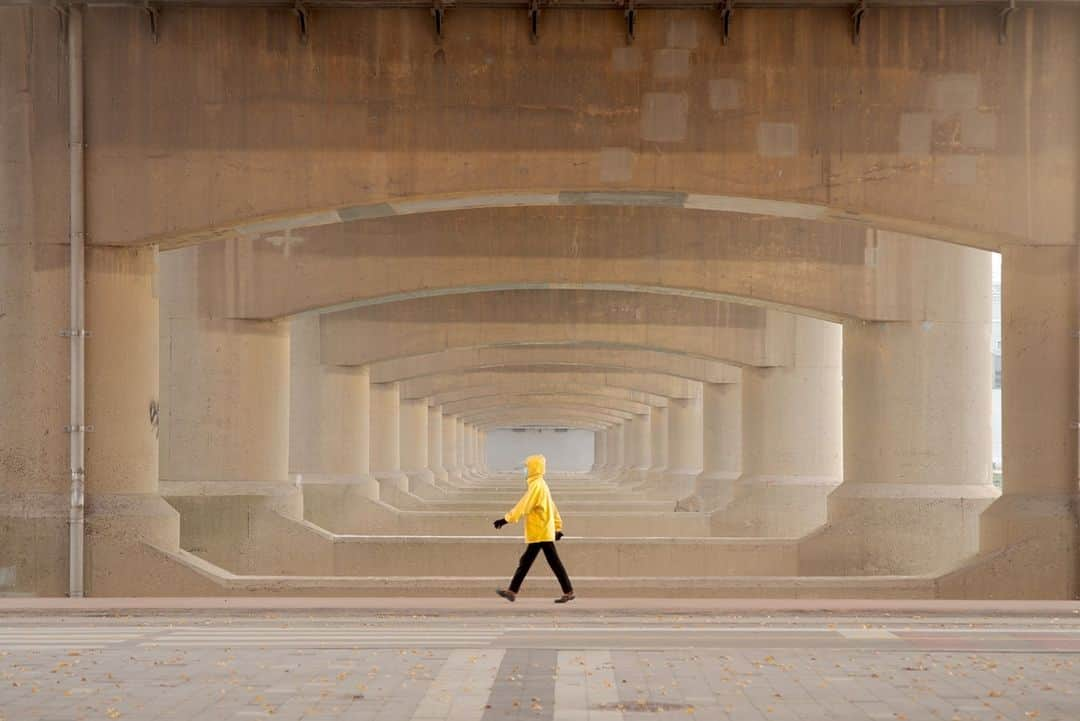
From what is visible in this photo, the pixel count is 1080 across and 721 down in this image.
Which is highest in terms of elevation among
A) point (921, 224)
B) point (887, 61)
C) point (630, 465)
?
point (887, 61)

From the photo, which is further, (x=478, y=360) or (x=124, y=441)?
(x=478, y=360)

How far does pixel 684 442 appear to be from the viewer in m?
67.8

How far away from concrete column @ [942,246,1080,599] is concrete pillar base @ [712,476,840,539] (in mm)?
18916

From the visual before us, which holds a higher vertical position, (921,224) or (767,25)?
(767,25)

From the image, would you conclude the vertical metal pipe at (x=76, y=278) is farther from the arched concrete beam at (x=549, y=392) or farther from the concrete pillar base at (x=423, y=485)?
the concrete pillar base at (x=423, y=485)

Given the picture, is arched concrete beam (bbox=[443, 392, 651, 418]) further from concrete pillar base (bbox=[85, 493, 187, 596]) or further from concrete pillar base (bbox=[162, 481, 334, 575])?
concrete pillar base (bbox=[85, 493, 187, 596])

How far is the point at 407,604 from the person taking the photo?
19609mm

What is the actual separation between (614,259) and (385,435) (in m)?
25.3

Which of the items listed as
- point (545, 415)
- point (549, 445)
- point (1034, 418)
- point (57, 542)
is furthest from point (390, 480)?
point (549, 445)

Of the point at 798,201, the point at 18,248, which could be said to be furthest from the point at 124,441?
the point at 798,201

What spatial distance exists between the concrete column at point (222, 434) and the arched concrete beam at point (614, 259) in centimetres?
126

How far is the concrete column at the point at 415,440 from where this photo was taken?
67.2m

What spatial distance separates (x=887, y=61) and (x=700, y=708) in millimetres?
12119

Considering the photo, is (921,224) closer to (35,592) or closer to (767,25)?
(767,25)
